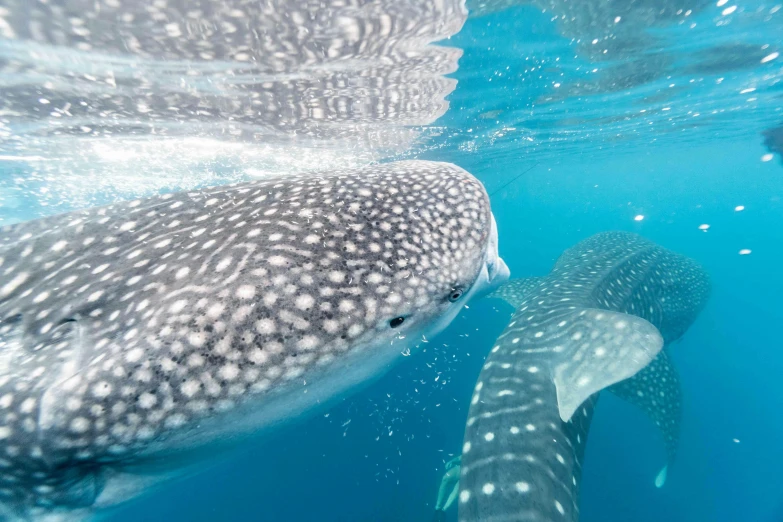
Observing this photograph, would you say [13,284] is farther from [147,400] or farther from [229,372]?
[229,372]

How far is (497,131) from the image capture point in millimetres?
17500

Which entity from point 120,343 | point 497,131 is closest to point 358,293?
point 120,343

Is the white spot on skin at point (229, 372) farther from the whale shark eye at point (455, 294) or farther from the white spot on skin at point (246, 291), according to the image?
the whale shark eye at point (455, 294)

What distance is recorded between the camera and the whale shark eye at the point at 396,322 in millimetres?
2306

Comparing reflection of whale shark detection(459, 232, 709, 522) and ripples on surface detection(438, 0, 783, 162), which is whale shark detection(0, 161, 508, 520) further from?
ripples on surface detection(438, 0, 783, 162)

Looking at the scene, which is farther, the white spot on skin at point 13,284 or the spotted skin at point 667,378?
the spotted skin at point 667,378

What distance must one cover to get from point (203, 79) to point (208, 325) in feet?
25.8

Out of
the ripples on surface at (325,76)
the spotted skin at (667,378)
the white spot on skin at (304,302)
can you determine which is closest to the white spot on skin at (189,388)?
the white spot on skin at (304,302)

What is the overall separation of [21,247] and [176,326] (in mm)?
2375

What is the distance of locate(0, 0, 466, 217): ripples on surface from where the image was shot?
18.9 feet

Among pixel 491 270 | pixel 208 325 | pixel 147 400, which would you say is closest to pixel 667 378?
pixel 491 270

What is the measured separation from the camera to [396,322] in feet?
7.63

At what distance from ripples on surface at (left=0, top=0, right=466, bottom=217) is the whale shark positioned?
4.65 metres

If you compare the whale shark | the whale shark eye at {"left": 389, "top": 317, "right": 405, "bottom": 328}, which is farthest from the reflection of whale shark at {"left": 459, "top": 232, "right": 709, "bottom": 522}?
the whale shark eye at {"left": 389, "top": 317, "right": 405, "bottom": 328}
